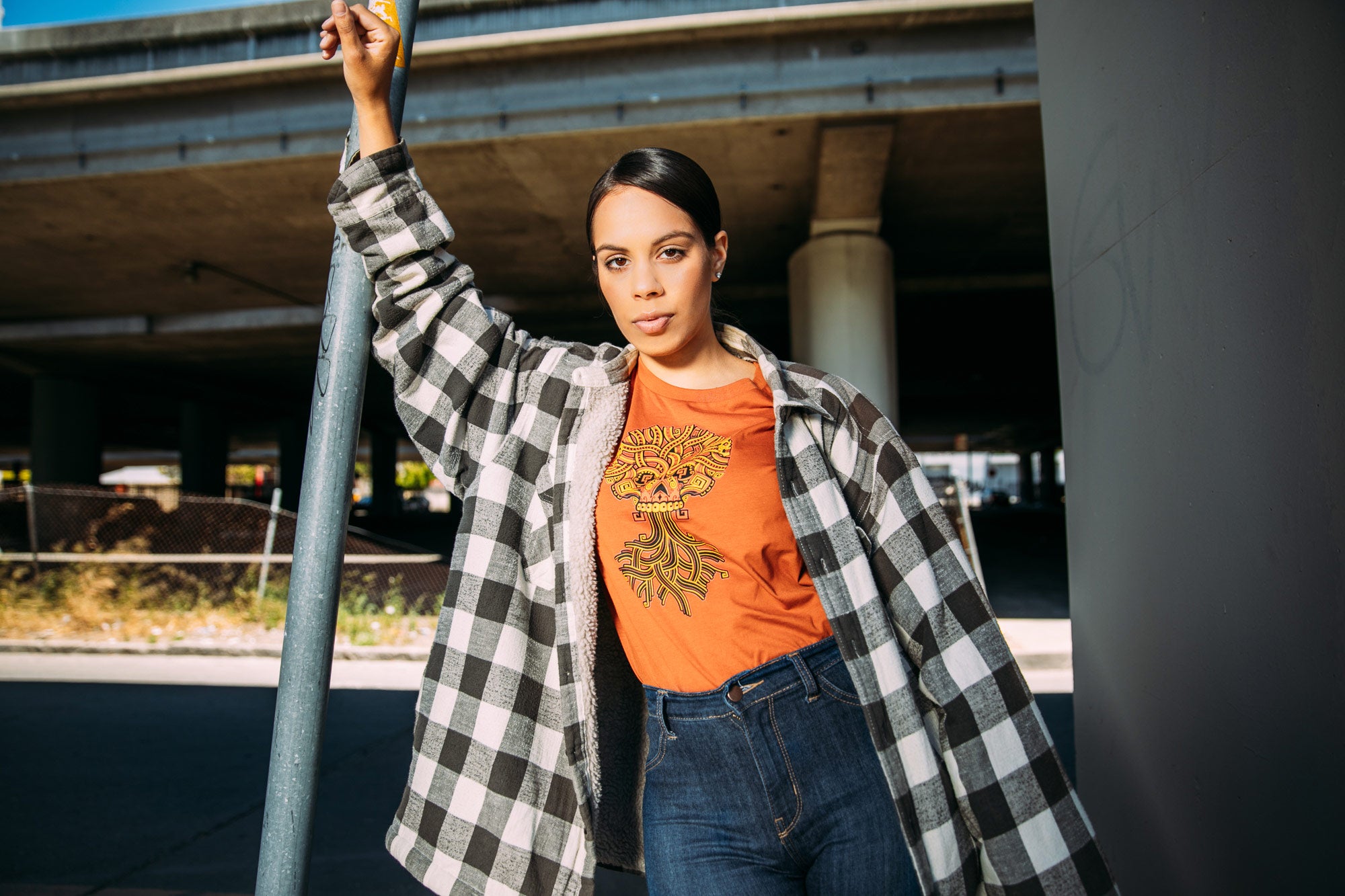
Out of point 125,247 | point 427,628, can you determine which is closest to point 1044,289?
point 427,628

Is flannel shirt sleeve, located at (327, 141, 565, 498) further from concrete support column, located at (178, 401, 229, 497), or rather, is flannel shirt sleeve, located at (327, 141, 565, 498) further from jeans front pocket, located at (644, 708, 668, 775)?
concrete support column, located at (178, 401, 229, 497)

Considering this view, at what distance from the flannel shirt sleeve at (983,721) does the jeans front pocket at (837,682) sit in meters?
0.12

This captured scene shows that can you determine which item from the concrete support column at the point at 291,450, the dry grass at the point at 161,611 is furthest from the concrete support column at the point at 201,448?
the dry grass at the point at 161,611

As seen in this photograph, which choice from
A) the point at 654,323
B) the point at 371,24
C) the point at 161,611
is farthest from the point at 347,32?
the point at 161,611

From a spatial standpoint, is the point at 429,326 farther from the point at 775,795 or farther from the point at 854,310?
the point at 854,310

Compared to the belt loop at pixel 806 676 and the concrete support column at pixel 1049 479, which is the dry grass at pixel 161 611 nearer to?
the belt loop at pixel 806 676

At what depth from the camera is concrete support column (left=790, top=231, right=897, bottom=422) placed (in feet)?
36.3

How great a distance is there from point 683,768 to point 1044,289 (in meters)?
16.6

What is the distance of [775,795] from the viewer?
1394 millimetres

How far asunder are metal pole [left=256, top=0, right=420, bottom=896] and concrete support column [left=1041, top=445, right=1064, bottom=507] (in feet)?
190

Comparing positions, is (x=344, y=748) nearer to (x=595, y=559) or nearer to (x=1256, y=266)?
(x=595, y=559)

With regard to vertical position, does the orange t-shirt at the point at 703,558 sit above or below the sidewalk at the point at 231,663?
above

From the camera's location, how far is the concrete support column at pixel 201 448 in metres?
30.2

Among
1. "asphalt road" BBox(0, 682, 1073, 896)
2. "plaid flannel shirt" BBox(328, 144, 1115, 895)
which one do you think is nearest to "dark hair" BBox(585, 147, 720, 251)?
"plaid flannel shirt" BBox(328, 144, 1115, 895)
